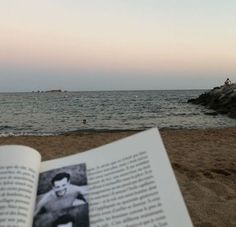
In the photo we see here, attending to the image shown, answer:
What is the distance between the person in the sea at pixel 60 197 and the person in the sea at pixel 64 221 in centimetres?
4

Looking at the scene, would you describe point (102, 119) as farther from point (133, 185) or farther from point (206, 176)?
point (133, 185)

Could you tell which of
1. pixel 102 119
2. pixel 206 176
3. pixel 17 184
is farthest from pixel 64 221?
pixel 102 119

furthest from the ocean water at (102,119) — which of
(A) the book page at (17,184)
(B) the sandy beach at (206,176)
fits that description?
(A) the book page at (17,184)

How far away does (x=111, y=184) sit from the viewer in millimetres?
1871

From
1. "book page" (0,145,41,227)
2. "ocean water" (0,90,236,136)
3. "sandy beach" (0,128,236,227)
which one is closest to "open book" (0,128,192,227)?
"book page" (0,145,41,227)

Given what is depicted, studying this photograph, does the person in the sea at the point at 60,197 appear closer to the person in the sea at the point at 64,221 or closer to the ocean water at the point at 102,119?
the person in the sea at the point at 64,221

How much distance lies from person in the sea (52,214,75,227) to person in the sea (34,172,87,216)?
1.7 inches

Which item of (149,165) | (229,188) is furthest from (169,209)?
(229,188)

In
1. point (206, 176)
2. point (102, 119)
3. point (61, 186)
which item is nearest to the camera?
point (61, 186)

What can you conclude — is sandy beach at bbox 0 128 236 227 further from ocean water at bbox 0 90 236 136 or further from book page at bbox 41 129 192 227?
ocean water at bbox 0 90 236 136

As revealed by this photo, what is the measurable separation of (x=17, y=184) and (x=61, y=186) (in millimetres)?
191

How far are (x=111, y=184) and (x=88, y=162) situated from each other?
0.58 feet

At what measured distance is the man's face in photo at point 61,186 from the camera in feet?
6.26

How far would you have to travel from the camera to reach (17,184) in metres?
1.83
